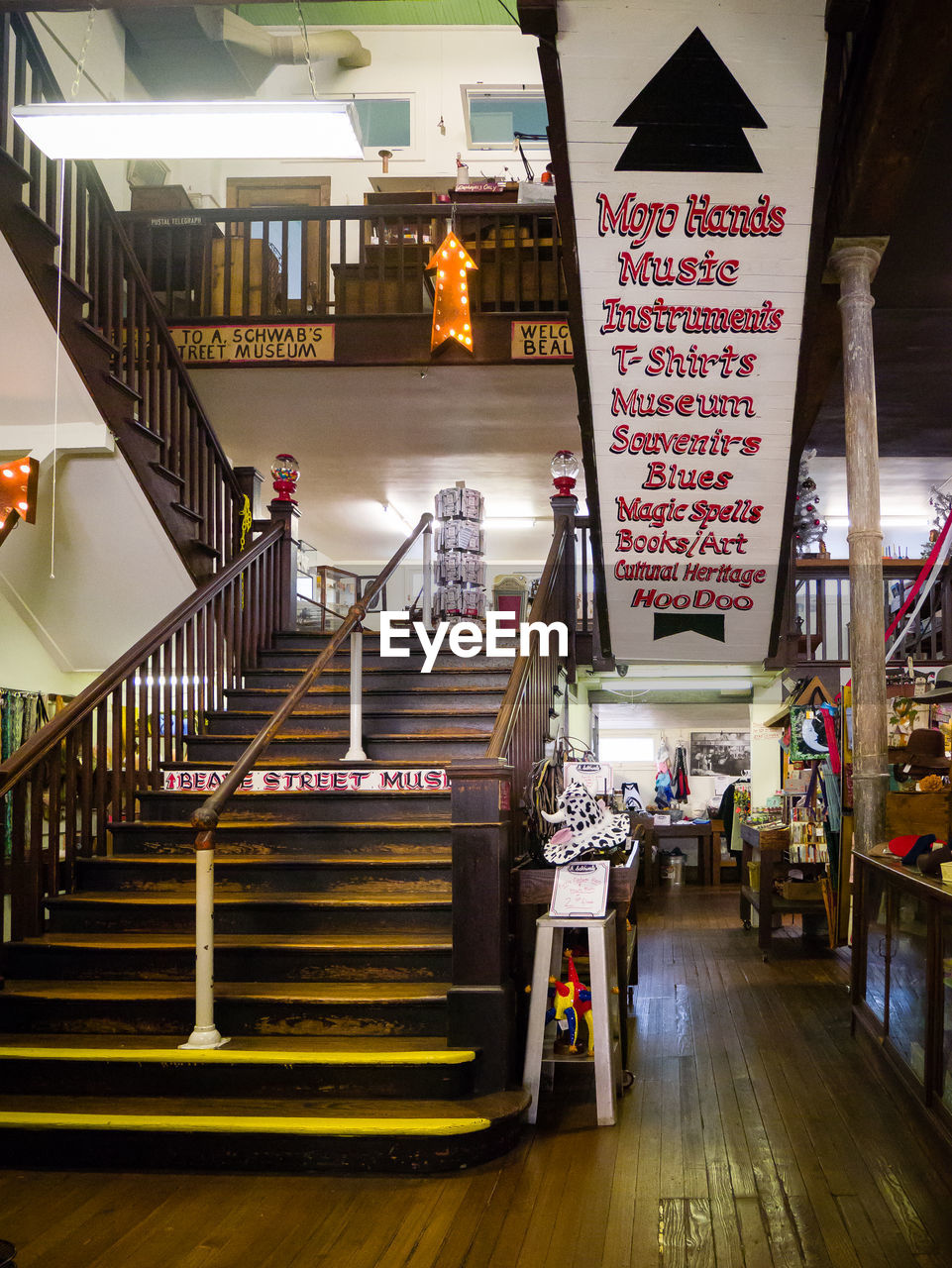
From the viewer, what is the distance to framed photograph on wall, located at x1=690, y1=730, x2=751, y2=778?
53.1 feet

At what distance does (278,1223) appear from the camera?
10.4 ft

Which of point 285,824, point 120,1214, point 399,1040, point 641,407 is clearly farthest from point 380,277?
point 120,1214

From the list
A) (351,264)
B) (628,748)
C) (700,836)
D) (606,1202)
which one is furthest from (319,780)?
(628,748)

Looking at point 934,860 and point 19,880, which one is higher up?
point 934,860

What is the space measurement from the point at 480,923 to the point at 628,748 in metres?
12.6

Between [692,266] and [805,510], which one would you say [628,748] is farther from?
[692,266]

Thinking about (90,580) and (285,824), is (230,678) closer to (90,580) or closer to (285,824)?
(90,580)

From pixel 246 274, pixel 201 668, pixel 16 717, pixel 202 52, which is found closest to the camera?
pixel 201 668

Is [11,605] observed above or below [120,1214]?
above

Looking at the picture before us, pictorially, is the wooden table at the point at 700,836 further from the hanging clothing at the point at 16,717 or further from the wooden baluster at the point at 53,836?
the wooden baluster at the point at 53,836

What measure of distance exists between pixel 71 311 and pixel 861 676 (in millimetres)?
4321

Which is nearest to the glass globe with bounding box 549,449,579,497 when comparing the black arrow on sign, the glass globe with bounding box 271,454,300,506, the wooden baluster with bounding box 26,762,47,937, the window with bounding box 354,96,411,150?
the glass globe with bounding box 271,454,300,506

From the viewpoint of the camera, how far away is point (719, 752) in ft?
53.3

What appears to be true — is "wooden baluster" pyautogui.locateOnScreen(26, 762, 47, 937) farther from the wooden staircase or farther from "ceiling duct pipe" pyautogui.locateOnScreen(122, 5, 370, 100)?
"ceiling duct pipe" pyautogui.locateOnScreen(122, 5, 370, 100)
